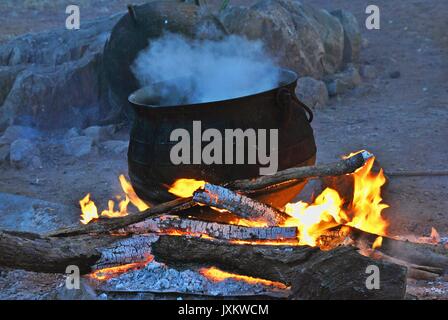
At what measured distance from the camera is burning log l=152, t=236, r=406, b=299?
2.78 m

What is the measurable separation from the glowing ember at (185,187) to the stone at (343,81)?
16.9 ft

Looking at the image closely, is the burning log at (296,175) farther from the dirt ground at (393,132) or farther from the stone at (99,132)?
the stone at (99,132)

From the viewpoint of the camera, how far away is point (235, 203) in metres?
3.40

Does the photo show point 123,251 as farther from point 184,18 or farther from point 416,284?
point 184,18

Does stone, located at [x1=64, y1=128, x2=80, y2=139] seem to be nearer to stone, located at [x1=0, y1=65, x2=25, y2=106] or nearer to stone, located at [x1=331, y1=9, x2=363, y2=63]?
stone, located at [x1=0, y1=65, x2=25, y2=106]

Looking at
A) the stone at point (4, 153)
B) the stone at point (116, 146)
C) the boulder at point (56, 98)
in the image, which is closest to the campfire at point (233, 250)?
the stone at point (116, 146)

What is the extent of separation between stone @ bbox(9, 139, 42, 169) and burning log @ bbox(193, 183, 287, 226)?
376cm

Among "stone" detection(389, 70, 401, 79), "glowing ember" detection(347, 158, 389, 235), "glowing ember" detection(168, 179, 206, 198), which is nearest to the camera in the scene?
"glowing ember" detection(168, 179, 206, 198)

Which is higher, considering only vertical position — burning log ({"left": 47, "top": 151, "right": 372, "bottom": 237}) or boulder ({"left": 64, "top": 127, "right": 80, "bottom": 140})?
burning log ({"left": 47, "top": 151, "right": 372, "bottom": 237})

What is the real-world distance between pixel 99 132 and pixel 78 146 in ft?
1.29

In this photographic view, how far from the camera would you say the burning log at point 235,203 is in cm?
338

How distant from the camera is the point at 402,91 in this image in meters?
8.43

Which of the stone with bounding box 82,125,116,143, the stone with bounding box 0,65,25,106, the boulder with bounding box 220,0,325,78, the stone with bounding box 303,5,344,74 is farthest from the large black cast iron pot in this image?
the stone with bounding box 303,5,344,74

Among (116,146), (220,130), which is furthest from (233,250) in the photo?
(116,146)
